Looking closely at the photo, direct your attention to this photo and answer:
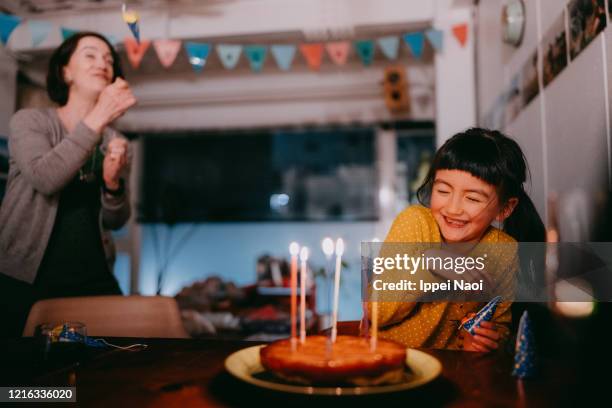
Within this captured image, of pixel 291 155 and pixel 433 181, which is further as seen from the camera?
pixel 291 155

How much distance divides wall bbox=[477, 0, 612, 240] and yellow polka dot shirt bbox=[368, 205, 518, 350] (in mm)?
333

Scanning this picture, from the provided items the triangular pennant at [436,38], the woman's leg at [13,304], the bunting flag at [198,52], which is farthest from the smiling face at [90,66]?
the triangular pennant at [436,38]

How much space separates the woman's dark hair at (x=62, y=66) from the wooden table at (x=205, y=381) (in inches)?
48.4

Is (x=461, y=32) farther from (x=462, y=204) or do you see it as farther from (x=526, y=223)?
(x=462, y=204)

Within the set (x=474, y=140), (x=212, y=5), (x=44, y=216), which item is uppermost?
(x=212, y=5)

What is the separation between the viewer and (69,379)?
0.76 m

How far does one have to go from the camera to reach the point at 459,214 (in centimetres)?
131

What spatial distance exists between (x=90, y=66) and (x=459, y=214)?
1.42 meters

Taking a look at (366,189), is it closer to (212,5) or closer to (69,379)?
(212,5)

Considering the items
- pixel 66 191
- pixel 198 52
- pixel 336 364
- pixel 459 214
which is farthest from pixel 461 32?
pixel 336 364

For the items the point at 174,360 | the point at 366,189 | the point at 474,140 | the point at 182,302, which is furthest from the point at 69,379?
the point at 366,189

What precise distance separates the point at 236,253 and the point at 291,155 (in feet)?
4.17

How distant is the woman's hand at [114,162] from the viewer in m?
1.64

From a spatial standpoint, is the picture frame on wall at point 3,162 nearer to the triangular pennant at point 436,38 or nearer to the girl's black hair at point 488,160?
the triangular pennant at point 436,38
